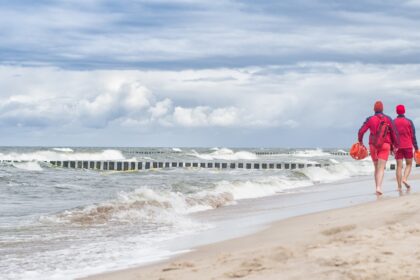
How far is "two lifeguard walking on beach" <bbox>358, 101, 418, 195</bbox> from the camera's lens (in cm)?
1302

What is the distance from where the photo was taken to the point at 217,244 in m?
8.83

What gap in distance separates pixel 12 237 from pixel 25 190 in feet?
35.5

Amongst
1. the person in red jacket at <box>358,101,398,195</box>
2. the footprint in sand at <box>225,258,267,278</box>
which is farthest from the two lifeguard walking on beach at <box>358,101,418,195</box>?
the footprint in sand at <box>225,258,267,278</box>

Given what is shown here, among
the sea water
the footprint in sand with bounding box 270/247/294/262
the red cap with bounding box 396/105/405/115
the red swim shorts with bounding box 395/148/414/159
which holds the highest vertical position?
the red cap with bounding box 396/105/405/115

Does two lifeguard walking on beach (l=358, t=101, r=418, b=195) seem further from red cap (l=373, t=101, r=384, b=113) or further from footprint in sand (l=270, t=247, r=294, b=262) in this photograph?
footprint in sand (l=270, t=247, r=294, b=262)

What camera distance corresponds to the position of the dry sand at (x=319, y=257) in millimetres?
5289

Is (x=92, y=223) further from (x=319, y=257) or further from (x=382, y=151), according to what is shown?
(x=319, y=257)

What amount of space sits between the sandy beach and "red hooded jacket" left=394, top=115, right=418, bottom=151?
493cm

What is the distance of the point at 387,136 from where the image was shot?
13102 mm

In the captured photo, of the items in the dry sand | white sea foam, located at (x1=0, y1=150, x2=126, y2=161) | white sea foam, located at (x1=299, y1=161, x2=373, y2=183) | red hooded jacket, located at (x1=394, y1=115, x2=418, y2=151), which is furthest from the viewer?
white sea foam, located at (x1=0, y1=150, x2=126, y2=161)

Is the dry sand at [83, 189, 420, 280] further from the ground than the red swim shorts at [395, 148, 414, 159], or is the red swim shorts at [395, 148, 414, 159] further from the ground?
the red swim shorts at [395, 148, 414, 159]

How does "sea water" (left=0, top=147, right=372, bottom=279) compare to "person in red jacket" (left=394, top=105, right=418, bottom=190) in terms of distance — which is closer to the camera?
"sea water" (left=0, top=147, right=372, bottom=279)

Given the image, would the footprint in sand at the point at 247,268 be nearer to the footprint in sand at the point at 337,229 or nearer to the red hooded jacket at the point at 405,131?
the footprint in sand at the point at 337,229

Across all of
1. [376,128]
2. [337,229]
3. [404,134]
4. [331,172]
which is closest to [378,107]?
[376,128]
